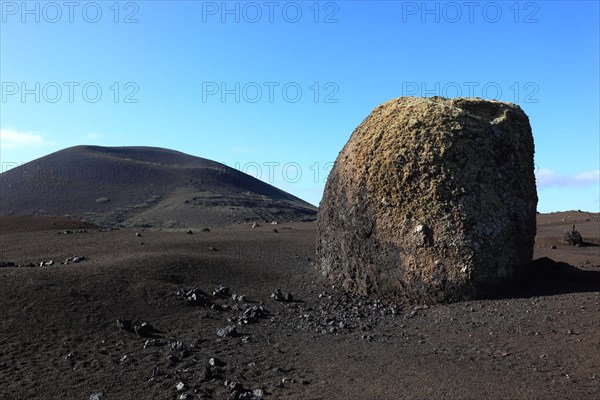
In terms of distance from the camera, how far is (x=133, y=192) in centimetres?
5809

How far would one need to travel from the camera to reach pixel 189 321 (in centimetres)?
845

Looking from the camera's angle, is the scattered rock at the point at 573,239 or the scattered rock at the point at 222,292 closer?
the scattered rock at the point at 222,292

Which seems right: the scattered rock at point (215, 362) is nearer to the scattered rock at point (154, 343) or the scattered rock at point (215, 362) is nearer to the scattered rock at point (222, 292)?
the scattered rock at point (154, 343)

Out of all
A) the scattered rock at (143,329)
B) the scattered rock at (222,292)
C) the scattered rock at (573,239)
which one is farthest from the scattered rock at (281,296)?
the scattered rock at (573,239)

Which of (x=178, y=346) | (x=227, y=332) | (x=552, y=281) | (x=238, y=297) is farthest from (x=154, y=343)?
(x=552, y=281)

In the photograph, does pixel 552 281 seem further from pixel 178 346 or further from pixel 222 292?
pixel 178 346

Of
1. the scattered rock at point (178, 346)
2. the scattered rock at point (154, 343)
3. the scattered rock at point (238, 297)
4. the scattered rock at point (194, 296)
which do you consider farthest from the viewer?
the scattered rock at point (238, 297)

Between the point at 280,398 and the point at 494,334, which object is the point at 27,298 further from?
the point at 494,334

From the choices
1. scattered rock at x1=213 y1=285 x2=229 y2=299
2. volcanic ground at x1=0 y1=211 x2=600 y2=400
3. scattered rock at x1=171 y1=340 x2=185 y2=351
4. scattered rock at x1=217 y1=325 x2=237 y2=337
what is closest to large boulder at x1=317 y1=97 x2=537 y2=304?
volcanic ground at x1=0 y1=211 x2=600 y2=400

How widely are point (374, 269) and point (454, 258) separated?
151 centimetres

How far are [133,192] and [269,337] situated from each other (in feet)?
174

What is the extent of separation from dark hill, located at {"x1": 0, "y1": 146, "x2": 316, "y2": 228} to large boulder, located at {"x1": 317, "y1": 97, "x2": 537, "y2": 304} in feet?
105

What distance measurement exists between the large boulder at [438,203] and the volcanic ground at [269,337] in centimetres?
45

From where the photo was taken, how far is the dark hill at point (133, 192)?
4666 centimetres
